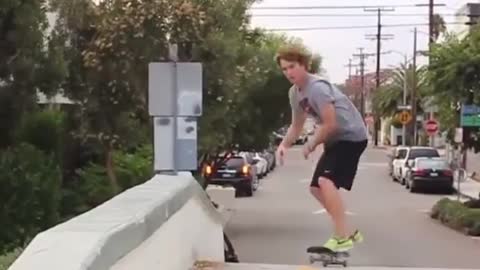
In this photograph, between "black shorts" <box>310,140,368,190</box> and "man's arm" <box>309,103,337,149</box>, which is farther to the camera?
"black shorts" <box>310,140,368,190</box>

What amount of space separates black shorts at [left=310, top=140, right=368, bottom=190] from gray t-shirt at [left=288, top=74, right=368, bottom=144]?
3.4 inches

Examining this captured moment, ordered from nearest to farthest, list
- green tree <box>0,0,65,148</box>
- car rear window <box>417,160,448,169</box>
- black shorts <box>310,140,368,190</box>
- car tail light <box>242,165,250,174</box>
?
black shorts <box>310,140,368,190</box>
green tree <box>0,0,65,148</box>
car tail light <box>242,165,250,174</box>
car rear window <box>417,160,448,169</box>

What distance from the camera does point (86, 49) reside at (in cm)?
1898

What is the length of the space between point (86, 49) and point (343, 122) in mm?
11496

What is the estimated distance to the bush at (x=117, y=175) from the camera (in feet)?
64.0

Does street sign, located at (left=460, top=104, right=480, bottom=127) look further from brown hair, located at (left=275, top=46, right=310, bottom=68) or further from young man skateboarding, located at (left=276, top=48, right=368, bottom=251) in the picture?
brown hair, located at (left=275, top=46, right=310, bottom=68)

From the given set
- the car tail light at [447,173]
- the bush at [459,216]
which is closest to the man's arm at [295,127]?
the bush at [459,216]

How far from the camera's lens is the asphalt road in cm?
2241

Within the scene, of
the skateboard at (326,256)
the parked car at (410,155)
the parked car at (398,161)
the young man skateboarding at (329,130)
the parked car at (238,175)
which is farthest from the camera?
the parked car at (398,161)

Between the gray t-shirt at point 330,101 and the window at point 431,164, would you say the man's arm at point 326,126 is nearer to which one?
the gray t-shirt at point 330,101

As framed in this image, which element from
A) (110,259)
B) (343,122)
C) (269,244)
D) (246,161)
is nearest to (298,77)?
(343,122)

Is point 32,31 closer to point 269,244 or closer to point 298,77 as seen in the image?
point 298,77

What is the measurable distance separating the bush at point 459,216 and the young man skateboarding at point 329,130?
20.3 metres

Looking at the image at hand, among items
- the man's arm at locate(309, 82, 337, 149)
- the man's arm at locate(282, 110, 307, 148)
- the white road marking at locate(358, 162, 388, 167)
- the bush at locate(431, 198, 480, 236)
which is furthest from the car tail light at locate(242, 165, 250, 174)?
the man's arm at locate(309, 82, 337, 149)
